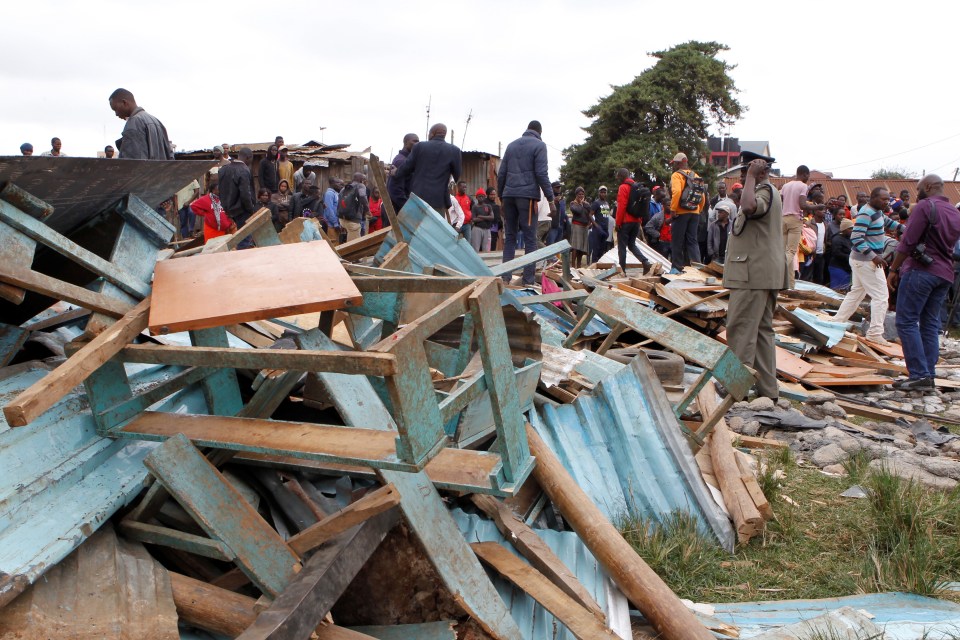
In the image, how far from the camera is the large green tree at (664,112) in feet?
101

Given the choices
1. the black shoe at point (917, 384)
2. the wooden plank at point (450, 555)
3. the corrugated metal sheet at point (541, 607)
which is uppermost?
the wooden plank at point (450, 555)

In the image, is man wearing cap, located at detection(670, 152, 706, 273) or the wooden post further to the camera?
man wearing cap, located at detection(670, 152, 706, 273)

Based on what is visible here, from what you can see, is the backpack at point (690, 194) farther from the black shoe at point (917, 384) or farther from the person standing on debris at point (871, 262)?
the black shoe at point (917, 384)

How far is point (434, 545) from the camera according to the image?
2553mm

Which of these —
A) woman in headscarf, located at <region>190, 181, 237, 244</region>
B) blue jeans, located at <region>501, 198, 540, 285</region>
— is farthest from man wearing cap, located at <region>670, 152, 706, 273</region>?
woman in headscarf, located at <region>190, 181, 237, 244</region>

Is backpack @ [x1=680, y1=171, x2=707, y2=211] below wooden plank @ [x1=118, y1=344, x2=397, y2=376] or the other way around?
the other way around

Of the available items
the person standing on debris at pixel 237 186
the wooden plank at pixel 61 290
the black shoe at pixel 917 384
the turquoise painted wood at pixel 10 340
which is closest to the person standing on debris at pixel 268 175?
the person standing on debris at pixel 237 186

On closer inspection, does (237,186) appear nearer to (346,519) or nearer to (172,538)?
(172,538)

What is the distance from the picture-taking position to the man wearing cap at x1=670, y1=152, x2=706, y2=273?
10227mm

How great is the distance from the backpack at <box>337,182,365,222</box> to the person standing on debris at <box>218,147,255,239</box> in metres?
2.90

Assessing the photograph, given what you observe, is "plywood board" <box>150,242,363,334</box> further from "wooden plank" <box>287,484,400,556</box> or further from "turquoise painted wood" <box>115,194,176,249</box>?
"wooden plank" <box>287,484,400,556</box>

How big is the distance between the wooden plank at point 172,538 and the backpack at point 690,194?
913cm

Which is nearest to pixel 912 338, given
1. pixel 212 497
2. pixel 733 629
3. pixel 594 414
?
pixel 594 414

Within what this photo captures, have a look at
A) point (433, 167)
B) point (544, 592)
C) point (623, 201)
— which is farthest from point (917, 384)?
point (544, 592)
